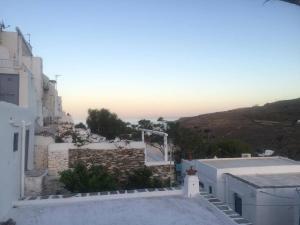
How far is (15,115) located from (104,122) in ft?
66.7

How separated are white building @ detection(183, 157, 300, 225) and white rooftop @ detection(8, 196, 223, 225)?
4.15 metres

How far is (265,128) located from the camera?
55938 millimetres

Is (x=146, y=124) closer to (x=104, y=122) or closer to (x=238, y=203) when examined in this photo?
(x=104, y=122)

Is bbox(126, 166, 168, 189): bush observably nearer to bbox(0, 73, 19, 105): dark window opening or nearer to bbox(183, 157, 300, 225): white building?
bbox(183, 157, 300, 225): white building

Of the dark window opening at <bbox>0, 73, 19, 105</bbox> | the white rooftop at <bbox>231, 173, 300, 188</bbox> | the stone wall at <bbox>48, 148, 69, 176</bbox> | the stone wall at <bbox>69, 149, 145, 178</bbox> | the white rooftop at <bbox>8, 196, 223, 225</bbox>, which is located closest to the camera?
the white rooftop at <bbox>8, 196, 223, 225</bbox>

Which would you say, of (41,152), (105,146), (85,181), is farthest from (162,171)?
(41,152)

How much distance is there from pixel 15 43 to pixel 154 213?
597 inches

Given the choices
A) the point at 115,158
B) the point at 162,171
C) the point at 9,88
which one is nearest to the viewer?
the point at 9,88

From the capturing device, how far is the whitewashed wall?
839 centimetres

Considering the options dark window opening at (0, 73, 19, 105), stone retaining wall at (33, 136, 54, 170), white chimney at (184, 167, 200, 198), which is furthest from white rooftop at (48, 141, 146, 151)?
white chimney at (184, 167, 200, 198)

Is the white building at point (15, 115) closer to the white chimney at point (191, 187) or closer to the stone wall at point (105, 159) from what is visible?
the stone wall at point (105, 159)

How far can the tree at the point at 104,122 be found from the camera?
98.6 ft

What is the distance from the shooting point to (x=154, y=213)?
7.94 metres

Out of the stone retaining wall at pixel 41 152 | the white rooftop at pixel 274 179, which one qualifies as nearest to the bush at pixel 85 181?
the stone retaining wall at pixel 41 152
